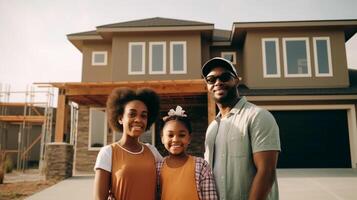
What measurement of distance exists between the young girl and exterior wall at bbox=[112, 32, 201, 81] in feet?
36.1

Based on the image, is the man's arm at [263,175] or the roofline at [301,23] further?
the roofline at [301,23]

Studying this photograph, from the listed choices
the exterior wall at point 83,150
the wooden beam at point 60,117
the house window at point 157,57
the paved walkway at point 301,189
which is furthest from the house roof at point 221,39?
the wooden beam at point 60,117

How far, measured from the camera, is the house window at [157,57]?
13.9m

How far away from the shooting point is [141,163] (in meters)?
2.38

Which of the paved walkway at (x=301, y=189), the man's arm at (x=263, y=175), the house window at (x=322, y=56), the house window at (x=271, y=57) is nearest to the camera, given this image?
the man's arm at (x=263, y=175)

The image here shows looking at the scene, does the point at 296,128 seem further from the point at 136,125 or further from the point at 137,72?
the point at 136,125

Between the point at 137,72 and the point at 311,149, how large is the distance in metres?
7.99

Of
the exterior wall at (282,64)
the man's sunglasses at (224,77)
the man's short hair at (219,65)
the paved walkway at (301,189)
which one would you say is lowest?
the paved walkway at (301,189)

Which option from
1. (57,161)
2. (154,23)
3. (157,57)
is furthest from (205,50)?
Result: (57,161)

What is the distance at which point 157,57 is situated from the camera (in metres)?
14.1

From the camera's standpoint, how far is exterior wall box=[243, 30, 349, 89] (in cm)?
1348

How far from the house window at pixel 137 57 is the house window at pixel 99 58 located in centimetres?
167

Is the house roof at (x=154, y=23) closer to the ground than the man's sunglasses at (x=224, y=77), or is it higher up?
higher up

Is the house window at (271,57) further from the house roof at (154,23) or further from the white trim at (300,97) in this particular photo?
the house roof at (154,23)
